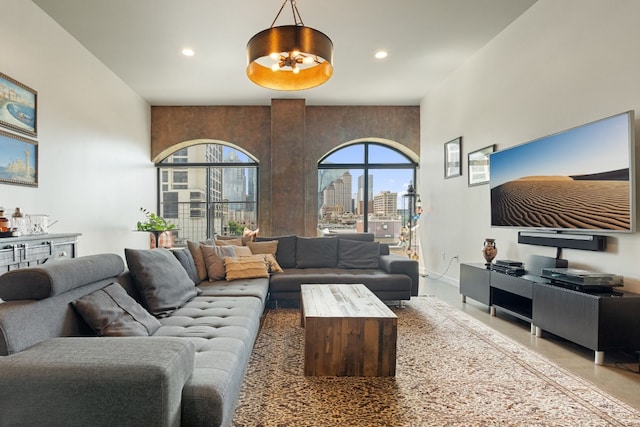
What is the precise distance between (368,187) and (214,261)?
438cm

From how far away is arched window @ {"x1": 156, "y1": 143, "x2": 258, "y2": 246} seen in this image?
24.4 feet

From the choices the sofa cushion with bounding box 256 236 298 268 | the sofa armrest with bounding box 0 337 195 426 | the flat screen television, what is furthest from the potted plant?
the sofa armrest with bounding box 0 337 195 426

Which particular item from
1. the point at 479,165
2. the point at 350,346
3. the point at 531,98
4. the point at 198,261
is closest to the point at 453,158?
the point at 479,165

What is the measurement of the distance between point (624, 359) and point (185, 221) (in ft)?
23.0

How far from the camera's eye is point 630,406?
1.94 metres

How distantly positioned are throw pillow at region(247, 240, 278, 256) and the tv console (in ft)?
8.29

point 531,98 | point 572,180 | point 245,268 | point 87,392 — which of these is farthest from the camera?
point 245,268

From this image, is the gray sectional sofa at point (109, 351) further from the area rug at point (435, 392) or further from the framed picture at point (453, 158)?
the framed picture at point (453, 158)

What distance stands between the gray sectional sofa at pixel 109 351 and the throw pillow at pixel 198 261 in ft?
4.14

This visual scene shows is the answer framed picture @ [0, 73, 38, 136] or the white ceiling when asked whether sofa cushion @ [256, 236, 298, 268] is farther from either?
framed picture @ [0, 73, 38, 136]

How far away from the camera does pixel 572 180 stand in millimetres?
3045

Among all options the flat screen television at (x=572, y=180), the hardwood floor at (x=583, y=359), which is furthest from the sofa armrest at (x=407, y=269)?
the flat screen television at (x=572, y=180)

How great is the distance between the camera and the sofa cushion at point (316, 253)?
460cm

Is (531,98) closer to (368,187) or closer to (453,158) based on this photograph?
(453,158)
